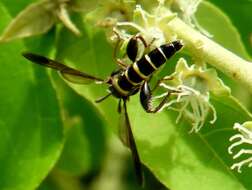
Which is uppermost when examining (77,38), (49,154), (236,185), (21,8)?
(21,8)

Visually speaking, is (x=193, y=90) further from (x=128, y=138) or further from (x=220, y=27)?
(x=220, y=27)

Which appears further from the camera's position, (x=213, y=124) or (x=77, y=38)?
(x=77, y=38)

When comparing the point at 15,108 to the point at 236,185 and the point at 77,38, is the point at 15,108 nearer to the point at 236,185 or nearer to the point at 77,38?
the point at 77,38

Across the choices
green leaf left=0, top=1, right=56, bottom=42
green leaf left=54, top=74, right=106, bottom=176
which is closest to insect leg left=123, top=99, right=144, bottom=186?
green leaf left=0, top=1, right=56, bottom=42

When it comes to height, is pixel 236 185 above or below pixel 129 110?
below

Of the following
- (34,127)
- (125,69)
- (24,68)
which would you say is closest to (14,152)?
(34,127)

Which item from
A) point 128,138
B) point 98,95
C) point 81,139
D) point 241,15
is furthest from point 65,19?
point 81,139
